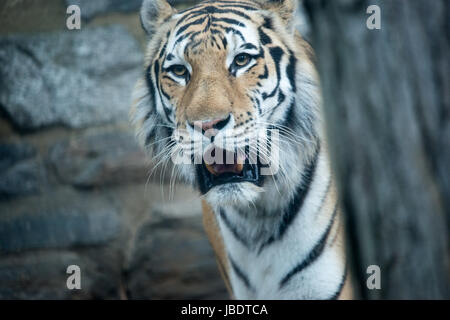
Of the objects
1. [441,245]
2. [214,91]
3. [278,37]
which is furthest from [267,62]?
[441,245]

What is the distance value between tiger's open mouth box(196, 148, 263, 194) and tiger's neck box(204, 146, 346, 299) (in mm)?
137

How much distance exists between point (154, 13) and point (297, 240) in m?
0.91

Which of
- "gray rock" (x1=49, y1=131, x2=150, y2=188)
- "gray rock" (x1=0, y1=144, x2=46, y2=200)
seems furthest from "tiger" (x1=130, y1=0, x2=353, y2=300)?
"gray rock" (x1=0, y1=144, x2=46, y2=200)

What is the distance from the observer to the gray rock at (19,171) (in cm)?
213

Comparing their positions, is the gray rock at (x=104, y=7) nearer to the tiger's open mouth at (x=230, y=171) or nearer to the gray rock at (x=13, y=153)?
the gray rock at (x=13, y=153)

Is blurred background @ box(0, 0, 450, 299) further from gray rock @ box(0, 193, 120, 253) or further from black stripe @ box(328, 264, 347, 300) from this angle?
black stripe @ box(328, 264, 347, 300)

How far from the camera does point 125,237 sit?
84.4 inches

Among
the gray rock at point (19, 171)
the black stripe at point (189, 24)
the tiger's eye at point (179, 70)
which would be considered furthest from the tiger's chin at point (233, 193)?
the gray rock at point (19, 171)

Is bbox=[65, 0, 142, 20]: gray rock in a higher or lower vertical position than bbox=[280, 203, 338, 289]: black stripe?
higher

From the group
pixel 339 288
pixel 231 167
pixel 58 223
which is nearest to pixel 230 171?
pixel 231 167

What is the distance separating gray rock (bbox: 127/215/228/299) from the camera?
2.15 m

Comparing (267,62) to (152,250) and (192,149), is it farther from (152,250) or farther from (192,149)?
(152,250)

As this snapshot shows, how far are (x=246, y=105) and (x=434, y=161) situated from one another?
67cm

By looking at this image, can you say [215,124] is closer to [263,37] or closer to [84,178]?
[263,37]
